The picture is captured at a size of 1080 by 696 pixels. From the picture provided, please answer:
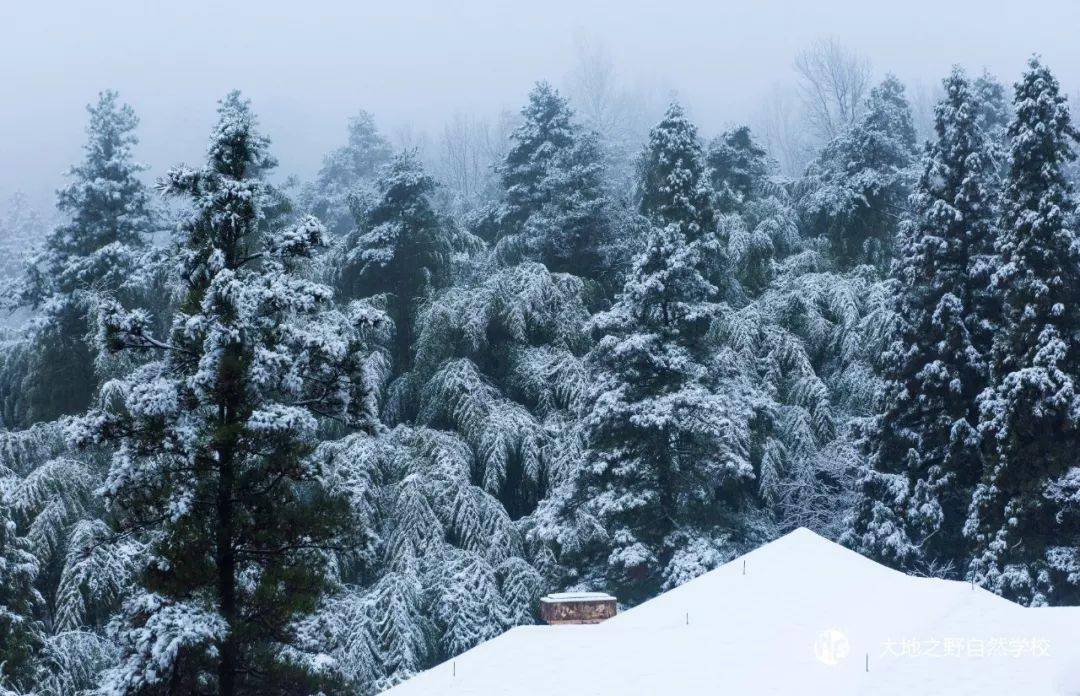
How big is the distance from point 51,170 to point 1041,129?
11825cm

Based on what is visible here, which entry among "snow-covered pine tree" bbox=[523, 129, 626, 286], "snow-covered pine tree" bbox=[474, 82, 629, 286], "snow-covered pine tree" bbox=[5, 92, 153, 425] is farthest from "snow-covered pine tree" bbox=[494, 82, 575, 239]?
"snow-covered pine tree" bbox=[5, 92, 153, 425]

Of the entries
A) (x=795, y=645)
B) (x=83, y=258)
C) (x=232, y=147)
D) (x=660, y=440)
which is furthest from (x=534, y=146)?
(x=795, y=645)

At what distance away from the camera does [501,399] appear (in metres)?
26.0

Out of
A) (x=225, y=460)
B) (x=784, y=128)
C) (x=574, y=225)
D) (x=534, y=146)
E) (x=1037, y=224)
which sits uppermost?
(x=784, y=128)

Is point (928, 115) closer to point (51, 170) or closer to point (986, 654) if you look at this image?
point (986, 654)

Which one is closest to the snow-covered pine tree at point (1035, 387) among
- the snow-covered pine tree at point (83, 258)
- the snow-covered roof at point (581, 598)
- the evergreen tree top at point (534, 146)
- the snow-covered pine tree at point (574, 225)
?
the snow-covered roof at point (581, 598)

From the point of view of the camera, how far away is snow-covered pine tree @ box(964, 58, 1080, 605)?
824 inches

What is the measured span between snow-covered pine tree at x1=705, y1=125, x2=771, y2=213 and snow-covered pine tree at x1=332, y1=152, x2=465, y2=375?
1141 cm

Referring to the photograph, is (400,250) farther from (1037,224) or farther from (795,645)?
(795,645)

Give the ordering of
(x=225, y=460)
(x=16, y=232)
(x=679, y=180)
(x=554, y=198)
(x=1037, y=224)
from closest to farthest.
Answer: (x=225, y=460) → (x=1037, y=224) → (x=679, y=180) → (x=554, y=198) → (x=16, y=232)

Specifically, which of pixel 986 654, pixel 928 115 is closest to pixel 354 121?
pixel 928 115

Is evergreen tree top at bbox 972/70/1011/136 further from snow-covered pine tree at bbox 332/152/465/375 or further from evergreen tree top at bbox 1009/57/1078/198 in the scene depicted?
snow-covered pine tree at bbox 332/152/465/375

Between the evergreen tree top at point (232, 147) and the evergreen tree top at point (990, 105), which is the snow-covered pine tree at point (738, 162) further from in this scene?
the evergreen tree top at point (232, 147)

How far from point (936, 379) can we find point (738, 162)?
15.9 metres
